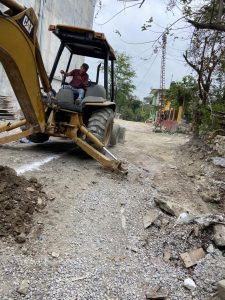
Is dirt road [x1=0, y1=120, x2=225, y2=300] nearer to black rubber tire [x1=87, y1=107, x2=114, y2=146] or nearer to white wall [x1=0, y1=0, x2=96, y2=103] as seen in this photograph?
black rubber tire [x1=87, y1=107, x2=114, y2=146]

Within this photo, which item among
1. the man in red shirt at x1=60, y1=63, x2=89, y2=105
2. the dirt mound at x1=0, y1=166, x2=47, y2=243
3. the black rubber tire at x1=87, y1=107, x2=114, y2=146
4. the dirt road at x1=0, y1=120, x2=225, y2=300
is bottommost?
the dirt road at x1=0, y1=120, x2=225, y2=300

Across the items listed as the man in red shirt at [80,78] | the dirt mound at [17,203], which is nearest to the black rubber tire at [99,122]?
the man in red shirt at [80,78]

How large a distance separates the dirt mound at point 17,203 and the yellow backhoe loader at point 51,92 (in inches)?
52.0

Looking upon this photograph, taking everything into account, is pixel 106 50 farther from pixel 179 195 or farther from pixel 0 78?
pixel 0 78

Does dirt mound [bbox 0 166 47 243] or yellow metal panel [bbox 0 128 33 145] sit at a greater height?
yellow metal panel [bbox 0 128 33 145]

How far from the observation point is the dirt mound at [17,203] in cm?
352

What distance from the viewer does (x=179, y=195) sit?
6.35 meters

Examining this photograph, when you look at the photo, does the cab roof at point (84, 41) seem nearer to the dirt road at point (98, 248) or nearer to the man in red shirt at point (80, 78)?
the man in red shirt at point (80, 78)

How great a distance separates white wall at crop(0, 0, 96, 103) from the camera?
13.5 meters

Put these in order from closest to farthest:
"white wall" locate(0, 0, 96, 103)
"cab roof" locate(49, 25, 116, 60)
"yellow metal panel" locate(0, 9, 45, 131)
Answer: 1. "yellow metal panel" locate(0, 9, 45, 131)
2. "cab roof" locate(49, 25, 116, 60)
3. "white wall" locate(0, 0, 96, 103)

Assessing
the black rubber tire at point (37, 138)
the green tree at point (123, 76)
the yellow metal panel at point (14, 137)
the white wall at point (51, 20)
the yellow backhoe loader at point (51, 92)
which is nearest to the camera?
the yellow backhoe loader at point (51, 92)

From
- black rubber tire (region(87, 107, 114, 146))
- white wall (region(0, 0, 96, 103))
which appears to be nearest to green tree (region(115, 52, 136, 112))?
white wall (region(0, 0, 96, 103))

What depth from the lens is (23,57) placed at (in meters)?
4.74

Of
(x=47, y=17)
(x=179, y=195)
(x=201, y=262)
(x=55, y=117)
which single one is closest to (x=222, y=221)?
(x=201, y=262)
